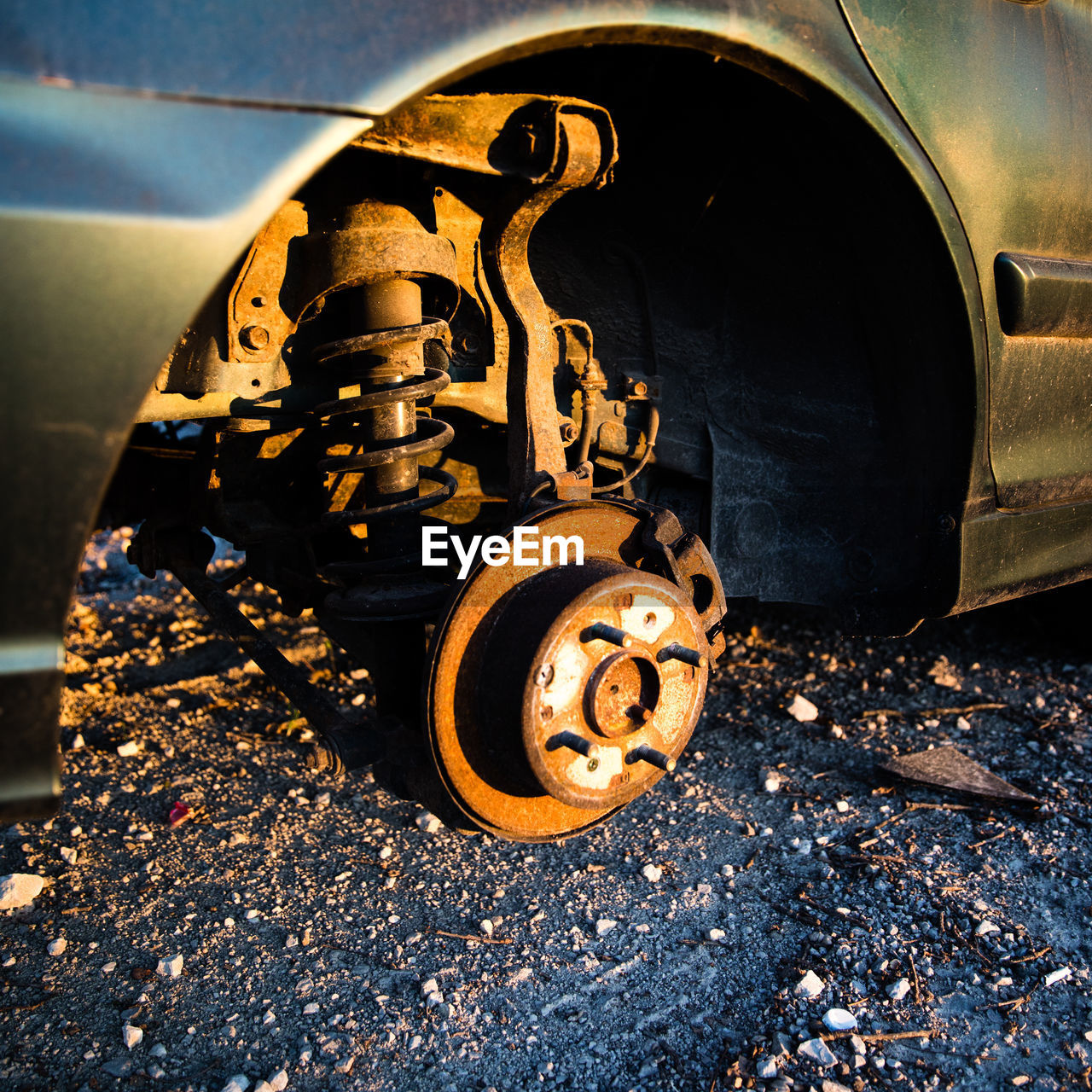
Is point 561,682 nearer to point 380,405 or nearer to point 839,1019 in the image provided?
point 380,405

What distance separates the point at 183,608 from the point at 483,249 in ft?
8.39

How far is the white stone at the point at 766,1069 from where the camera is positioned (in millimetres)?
1338

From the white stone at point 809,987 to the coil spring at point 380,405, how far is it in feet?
3.35

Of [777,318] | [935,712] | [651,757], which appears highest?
[777,318]

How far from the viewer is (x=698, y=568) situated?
1627 mm

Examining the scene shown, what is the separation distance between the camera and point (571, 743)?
1.37 m

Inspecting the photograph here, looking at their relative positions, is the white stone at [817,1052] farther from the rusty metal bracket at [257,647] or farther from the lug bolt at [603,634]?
the rusty metal bracket at [257,647]

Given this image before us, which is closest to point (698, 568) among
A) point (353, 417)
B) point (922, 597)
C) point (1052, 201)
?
point (922, 597)

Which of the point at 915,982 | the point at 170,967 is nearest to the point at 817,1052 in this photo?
the point at 915,982

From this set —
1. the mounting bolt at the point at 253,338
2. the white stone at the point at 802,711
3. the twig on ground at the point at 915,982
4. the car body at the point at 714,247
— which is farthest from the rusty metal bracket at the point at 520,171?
the white stone at the point at 802,711

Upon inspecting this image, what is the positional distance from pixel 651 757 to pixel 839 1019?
21.1 inches

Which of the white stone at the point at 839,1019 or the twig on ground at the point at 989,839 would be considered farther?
the twig on ground at the point at 989,839

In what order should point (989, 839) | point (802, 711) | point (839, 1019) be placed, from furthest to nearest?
1. point (802, 711)
2. point (989, 839)
3. point (839, 1019)

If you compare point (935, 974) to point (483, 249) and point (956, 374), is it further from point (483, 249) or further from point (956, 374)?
point (483, 249)
